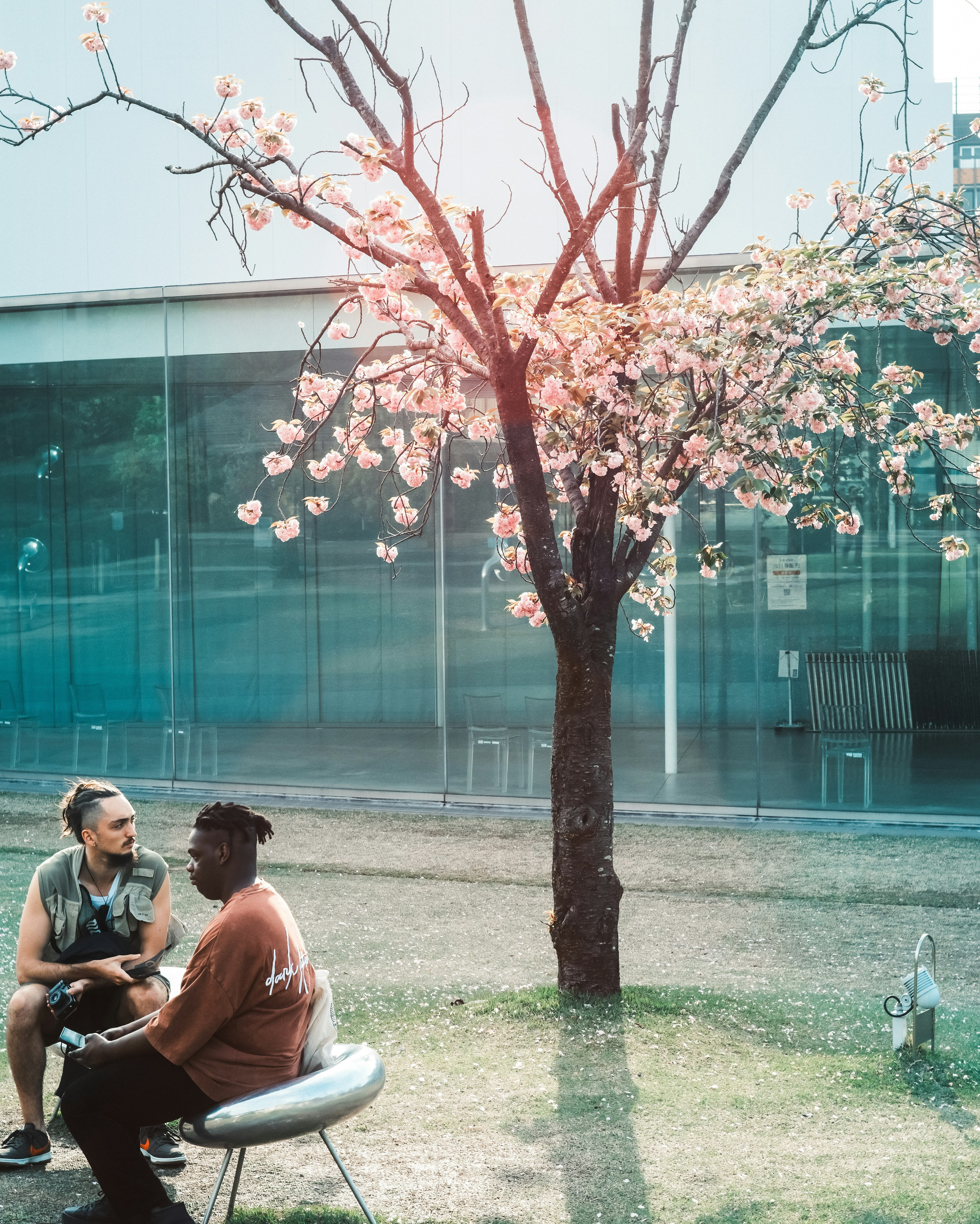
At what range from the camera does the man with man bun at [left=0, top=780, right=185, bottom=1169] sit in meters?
4.16

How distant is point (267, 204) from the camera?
5465mm

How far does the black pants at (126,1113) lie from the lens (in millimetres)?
3330

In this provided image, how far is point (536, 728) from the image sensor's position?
38.3 feet

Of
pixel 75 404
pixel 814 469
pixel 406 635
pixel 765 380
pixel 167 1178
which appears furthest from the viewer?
pixel 75 404

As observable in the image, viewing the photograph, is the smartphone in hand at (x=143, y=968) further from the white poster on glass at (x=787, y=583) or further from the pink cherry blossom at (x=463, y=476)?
the white poster on glass at (x=787, y=583)

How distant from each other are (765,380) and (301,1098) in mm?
3310

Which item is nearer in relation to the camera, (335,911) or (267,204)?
(267,204)

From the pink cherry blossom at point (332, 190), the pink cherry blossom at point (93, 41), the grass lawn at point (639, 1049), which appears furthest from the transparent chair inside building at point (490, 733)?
the pink cherry blossom at point (93, 41)

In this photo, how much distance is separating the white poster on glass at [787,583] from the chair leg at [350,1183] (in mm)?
8063

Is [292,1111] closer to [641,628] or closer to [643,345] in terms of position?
[643,345]

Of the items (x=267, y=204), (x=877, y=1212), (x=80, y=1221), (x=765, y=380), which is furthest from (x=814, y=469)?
(x=80, y=1221)

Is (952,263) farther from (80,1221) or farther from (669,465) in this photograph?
(80,1221)

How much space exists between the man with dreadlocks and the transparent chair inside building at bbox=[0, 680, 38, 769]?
10331 mm

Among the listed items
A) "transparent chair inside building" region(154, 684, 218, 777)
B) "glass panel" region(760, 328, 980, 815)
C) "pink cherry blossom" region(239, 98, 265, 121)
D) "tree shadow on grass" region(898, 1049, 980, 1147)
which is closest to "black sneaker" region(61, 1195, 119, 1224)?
"tree shadow on grass" region(898, 1049, 980, 1147)
